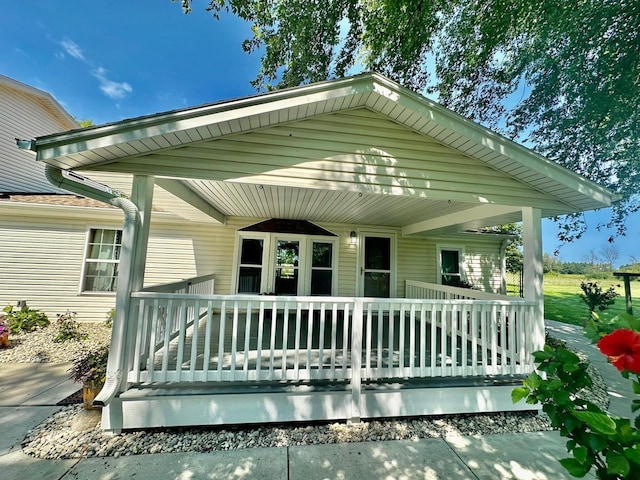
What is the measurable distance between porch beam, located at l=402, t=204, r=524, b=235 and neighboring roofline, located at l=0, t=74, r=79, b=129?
13.2m

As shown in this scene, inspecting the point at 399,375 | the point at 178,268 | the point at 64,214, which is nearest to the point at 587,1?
the point at 399,375

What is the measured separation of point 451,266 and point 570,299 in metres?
13.0

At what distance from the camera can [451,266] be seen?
827cm

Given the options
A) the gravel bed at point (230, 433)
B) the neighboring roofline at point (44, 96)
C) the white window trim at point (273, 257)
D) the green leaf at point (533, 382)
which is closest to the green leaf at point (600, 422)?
the green leaf at point (533, 382)

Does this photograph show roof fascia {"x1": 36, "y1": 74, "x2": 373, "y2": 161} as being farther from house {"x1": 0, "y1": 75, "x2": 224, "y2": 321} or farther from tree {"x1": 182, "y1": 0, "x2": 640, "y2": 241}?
tree {"x1": 182, "y1": 0, "x2": 640, "y2": 241}

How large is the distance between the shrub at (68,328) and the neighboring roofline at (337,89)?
4.92 meters

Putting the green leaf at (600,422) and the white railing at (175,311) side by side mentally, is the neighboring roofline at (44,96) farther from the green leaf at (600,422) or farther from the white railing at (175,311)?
the green leaf at (600,422)

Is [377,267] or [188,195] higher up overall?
[188,195]

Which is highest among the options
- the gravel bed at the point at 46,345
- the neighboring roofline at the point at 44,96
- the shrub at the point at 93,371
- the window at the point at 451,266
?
the neighboring roofline at the point at 44,96

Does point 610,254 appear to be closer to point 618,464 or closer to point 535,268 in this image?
point 535,268

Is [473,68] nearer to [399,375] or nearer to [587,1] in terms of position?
[587,1]

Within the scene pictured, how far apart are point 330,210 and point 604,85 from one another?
22.9 ft

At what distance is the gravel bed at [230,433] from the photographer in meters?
2.72

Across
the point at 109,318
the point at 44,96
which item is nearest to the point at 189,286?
the point at 109,318
